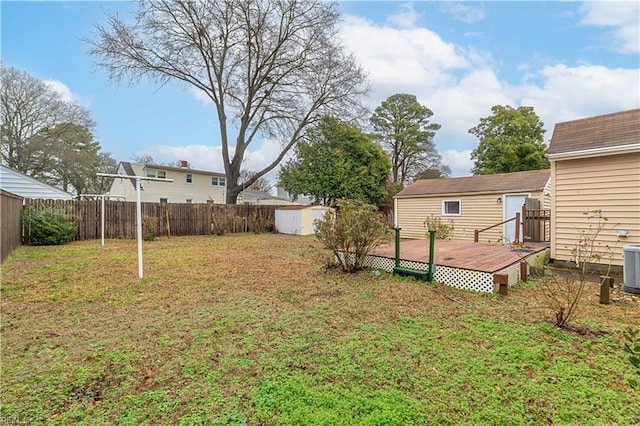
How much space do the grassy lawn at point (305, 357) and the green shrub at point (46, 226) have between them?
6810 millimetres

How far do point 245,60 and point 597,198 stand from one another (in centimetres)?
1828

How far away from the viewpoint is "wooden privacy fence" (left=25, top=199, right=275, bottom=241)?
12.3 m

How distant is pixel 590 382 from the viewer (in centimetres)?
241

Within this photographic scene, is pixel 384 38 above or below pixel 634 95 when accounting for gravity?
above

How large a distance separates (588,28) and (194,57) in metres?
18.0

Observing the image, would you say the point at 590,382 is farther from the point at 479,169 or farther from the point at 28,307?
the point at 479,169

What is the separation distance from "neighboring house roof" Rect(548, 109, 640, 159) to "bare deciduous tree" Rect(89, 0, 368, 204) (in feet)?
45.0

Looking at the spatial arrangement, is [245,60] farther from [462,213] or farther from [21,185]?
[462,213]

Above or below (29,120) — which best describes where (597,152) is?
below

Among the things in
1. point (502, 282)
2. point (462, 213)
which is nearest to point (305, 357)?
point (502, 282)

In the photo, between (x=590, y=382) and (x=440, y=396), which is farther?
(x=590, y=382)

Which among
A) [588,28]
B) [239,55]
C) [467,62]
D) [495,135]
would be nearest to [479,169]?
[495,135]

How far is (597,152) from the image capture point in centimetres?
593

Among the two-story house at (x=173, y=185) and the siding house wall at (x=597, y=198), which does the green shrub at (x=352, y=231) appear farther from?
the two-story house at (x=173, y=185)
